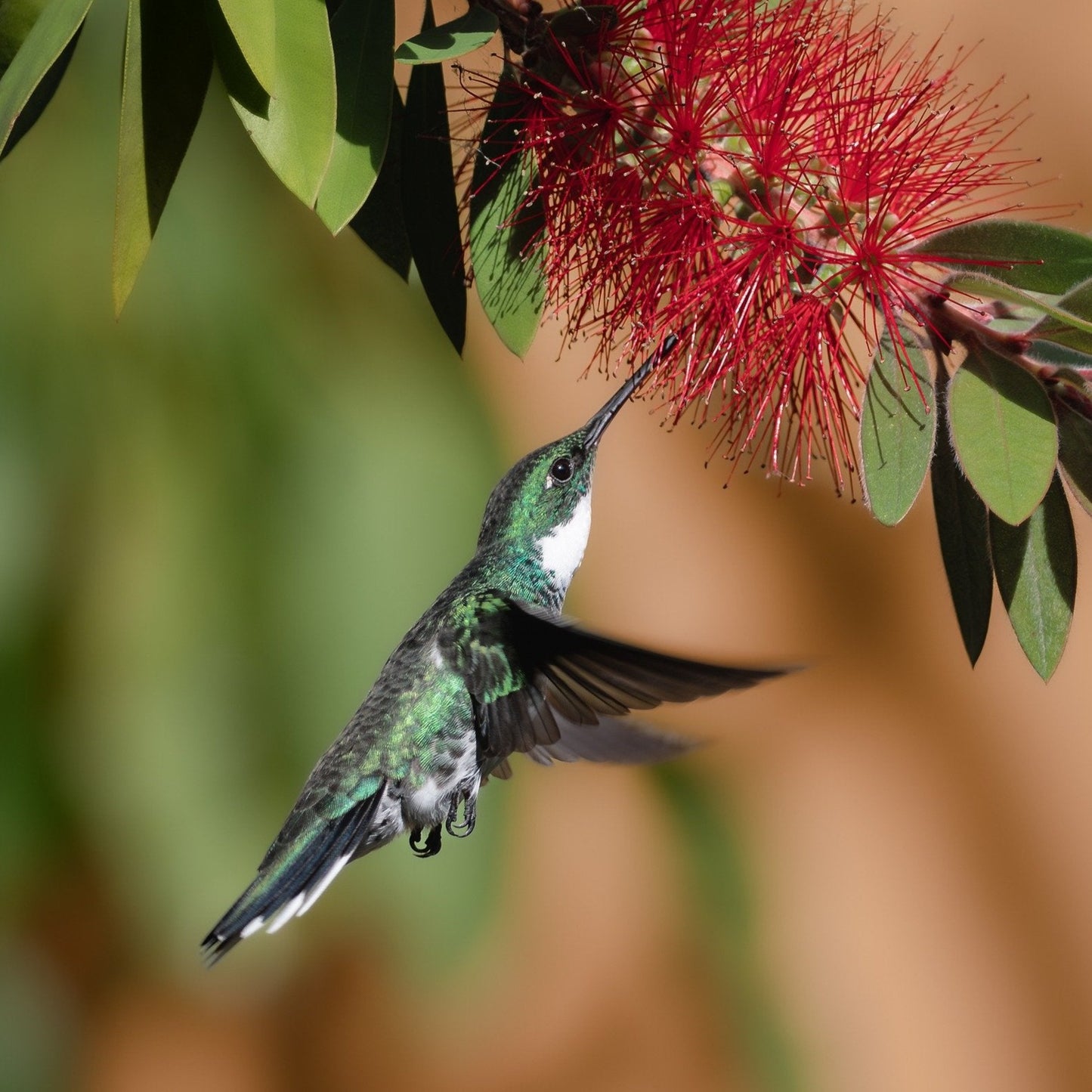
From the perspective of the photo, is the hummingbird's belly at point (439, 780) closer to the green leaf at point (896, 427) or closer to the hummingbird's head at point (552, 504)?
the hummingbird's head at point (552, 504)

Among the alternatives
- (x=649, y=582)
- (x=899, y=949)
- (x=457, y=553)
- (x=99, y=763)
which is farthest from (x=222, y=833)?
(x=899, y=949)

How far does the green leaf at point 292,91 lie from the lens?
1.86 feet

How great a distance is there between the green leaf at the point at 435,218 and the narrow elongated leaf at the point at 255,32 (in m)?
0.27

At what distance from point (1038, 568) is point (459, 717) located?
0.45m

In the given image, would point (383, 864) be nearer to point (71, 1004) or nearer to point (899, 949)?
point (71, 1004)

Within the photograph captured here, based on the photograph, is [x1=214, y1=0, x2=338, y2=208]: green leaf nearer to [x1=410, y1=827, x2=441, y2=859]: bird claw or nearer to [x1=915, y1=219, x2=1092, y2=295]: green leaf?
[x1=915, y1=219, x2=1092, y2=295]: green leaf

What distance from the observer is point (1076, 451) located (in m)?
0.68

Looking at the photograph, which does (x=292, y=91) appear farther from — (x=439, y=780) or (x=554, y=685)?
(x=439, y=780)

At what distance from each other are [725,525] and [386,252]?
138 cm

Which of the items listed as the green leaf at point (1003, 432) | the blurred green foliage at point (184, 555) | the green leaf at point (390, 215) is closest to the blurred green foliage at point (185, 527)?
the blurred green foliage at point (184, 555)

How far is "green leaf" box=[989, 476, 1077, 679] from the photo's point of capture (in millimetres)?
702

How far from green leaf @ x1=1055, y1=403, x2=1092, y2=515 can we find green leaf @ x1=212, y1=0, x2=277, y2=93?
1.46 ft

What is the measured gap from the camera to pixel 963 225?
2.09 ft

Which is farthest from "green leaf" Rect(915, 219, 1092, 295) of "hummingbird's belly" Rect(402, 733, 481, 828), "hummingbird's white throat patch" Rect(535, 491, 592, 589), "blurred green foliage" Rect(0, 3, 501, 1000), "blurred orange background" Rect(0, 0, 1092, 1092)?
"blurred green foliage" Rect(0, 3, 501, 1000)
